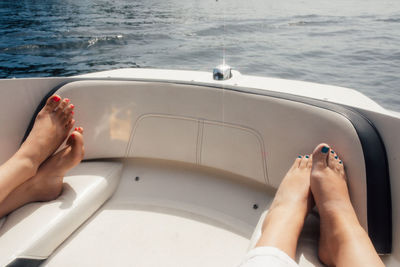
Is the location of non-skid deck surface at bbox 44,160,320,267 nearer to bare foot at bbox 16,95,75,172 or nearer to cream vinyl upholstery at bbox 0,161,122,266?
cream vinyl upholstery at bbox 0,161,122,266

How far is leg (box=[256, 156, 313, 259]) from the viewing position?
0.89m

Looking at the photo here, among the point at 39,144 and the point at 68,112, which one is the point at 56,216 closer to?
the point at 39,144

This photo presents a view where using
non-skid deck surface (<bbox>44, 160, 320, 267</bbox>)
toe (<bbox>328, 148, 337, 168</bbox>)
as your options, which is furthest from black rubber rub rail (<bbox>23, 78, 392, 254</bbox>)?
non-skid deck surface (<bbox>44, 160, 320, 267</bbox>)

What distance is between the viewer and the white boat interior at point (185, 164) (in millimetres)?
967

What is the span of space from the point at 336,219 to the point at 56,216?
1.01 m

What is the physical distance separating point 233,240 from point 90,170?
0.77 m

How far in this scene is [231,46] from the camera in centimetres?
843

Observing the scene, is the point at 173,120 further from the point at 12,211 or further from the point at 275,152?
the point at 12,211

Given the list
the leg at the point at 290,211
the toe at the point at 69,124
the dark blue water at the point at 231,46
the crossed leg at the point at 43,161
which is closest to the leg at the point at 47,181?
the crossed leg at the point at 43,161

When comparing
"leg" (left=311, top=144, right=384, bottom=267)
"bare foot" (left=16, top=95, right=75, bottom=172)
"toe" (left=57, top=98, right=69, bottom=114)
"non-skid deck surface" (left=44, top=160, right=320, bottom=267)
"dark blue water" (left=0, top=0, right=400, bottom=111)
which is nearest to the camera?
"leg" (left=311, top=144, right=384, bottom=267)

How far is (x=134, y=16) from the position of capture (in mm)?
14750

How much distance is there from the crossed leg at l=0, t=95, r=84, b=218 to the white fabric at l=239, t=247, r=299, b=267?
2.89 ft

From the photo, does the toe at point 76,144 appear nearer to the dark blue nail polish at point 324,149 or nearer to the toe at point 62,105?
the toe at point 62,105

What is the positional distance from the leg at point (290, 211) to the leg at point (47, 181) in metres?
0.86
